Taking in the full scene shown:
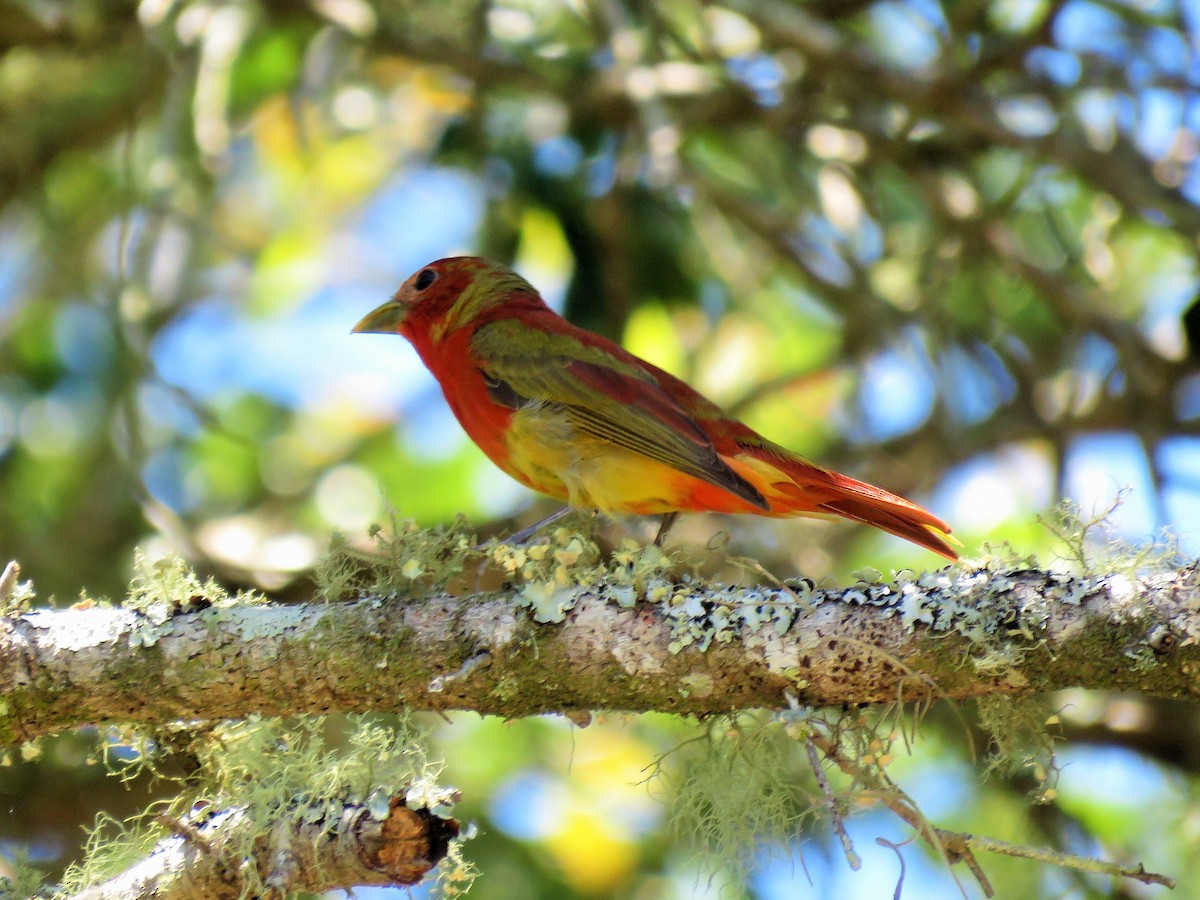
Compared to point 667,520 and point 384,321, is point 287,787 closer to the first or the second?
point 667,520

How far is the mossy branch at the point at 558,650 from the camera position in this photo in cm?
232

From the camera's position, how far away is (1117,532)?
93.4 inches

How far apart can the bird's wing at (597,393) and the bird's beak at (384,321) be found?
528mm

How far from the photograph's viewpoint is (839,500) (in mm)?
3561

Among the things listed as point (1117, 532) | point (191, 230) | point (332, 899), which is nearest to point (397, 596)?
point (1117, 532)

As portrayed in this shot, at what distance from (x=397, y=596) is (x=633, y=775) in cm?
316

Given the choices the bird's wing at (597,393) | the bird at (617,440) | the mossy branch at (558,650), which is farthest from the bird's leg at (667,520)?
the mossy branch at (558,650)

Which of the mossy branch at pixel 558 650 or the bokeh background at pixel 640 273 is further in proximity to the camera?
the bokeh background at pixel 640 273

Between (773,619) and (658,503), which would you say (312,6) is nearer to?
(658,503)

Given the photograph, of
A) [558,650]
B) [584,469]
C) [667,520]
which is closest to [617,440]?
[584,469]

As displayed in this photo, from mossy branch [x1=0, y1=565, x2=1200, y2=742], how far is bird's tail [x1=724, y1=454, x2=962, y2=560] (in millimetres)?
917

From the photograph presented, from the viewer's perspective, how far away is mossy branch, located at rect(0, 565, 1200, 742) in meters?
2.32

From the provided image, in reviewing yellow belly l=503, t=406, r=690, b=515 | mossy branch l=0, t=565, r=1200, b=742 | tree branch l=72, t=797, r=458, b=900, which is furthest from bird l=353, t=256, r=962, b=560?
tree branch l=72, t=797, r=458, b=900

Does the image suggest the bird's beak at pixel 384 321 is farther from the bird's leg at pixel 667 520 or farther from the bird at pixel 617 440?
the bird's leg at pixel 667 520
